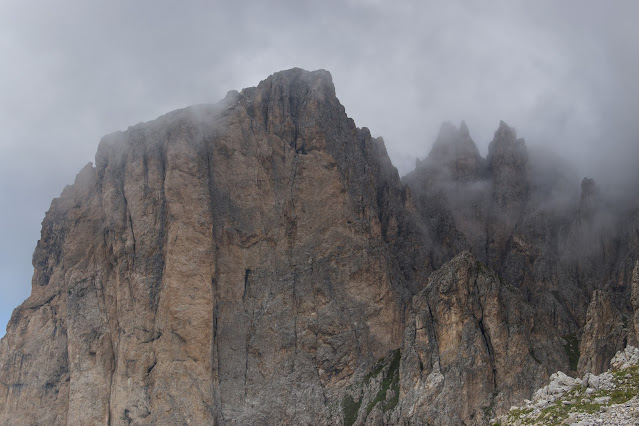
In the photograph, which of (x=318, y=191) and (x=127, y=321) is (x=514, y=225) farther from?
(x=127, y=321)

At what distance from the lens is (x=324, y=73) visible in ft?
536

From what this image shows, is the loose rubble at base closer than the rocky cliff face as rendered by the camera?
Yes

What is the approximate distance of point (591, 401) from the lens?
54.1 m

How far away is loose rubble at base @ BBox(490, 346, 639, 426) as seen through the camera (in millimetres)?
49688

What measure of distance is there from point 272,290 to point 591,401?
90754 mm

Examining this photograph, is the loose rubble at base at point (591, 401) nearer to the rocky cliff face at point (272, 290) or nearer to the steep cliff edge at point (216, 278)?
the rocky cliff face at point (272, 290)

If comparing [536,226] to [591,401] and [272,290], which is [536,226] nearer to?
[272,290]

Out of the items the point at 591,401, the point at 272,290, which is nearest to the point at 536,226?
the point at 272,290

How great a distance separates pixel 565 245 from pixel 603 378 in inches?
4680

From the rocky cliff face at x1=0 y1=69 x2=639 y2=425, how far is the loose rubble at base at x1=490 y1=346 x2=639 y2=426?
52.5 metres

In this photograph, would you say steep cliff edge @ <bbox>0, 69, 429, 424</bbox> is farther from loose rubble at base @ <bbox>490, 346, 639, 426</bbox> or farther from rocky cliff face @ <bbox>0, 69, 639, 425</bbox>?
loose rubble at base @ <bbox>490, 346, 639, 426</bbox>

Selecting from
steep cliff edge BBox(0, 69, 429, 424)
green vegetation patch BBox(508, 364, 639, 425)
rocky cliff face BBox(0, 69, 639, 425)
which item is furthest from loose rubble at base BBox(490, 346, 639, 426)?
steep cliff edge BBox(0, 69, 429, 424)

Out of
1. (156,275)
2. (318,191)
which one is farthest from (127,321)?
(318,191)

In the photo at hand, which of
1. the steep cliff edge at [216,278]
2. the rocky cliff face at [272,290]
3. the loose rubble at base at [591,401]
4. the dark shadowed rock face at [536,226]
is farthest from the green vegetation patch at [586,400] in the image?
the dark shadowed rock face at [536,226]
